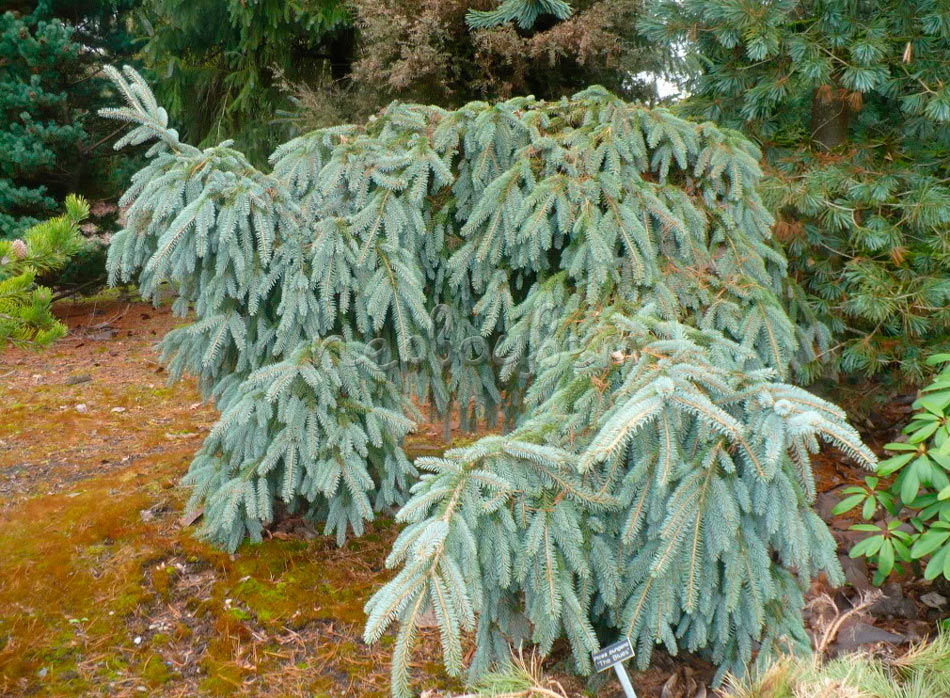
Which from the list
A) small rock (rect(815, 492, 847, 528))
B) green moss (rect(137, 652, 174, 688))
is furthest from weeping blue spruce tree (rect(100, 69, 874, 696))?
small rock (rect(815, 492, 847, 528))

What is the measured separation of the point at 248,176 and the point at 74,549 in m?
1.77

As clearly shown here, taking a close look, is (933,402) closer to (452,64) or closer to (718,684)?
(718,684)

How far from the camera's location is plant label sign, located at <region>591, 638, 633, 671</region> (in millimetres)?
1911

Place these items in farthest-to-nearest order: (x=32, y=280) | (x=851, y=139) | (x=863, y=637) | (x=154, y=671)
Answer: (x=851, y=139), (x=863, y=637), (x=154, y=671), (x=32, y=280)

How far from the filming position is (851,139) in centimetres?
388

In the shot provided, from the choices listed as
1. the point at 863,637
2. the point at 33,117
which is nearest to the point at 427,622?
the point at 863,637

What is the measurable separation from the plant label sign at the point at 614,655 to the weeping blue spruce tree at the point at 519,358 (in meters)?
0.11

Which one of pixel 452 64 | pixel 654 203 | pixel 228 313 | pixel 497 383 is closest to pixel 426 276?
pixel 497 383

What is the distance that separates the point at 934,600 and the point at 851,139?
7.79ft

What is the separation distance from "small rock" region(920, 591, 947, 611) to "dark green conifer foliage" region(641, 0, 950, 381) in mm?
1068

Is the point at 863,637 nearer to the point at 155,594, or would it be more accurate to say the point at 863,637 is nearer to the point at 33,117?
the point at 155,594

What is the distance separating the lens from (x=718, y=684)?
2.27 meters

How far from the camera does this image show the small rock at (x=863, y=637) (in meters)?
2.63

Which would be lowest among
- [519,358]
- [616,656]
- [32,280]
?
[616,656]
